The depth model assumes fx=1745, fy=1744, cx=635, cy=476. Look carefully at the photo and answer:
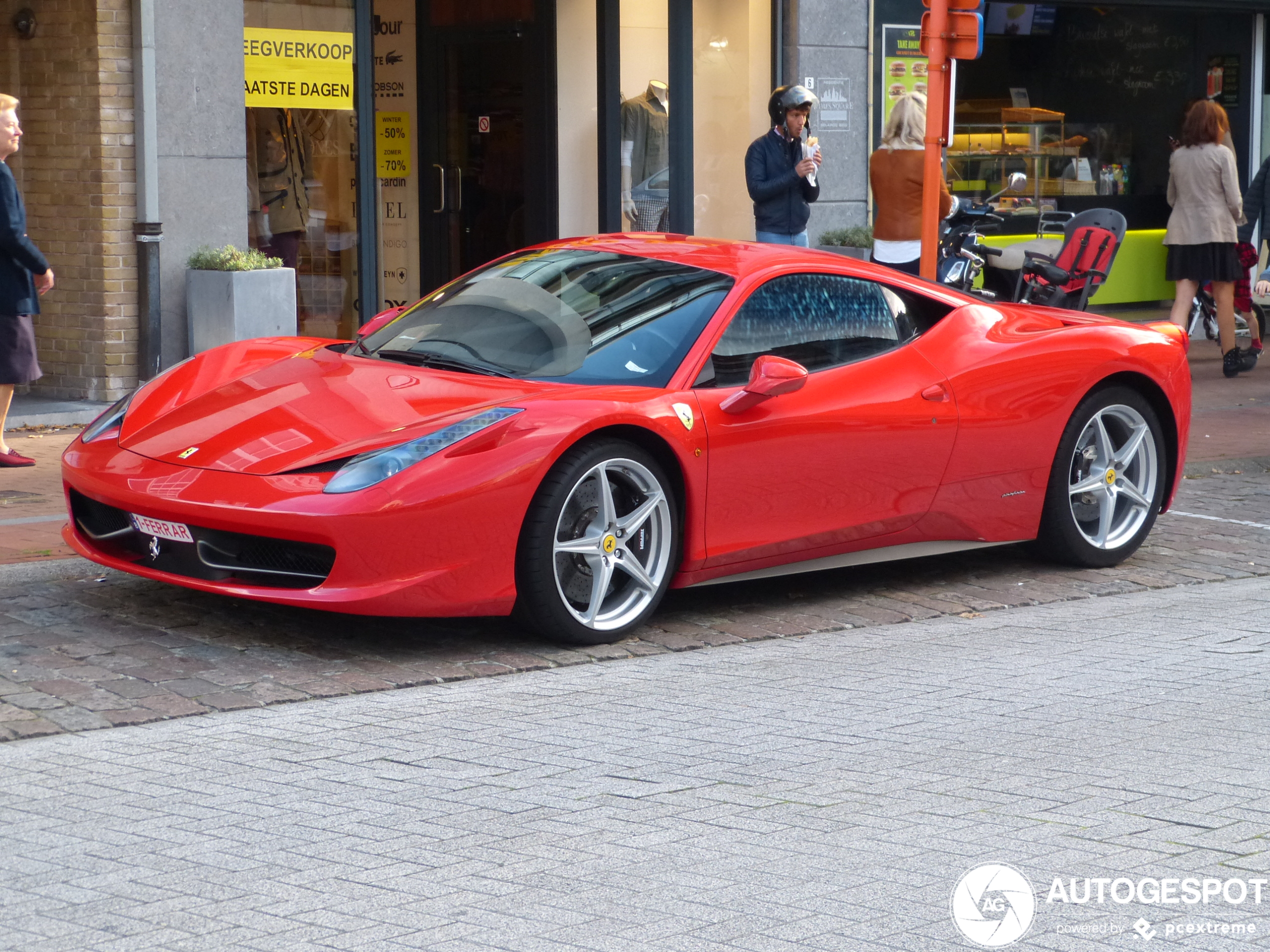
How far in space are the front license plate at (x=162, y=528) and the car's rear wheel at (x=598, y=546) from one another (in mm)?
1067

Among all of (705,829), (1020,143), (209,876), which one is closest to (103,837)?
(209,876)

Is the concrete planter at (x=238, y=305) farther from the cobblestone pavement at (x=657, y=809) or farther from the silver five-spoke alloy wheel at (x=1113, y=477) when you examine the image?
the cobblestone pavement at (x=657, y=809)

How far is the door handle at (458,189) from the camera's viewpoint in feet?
49.0

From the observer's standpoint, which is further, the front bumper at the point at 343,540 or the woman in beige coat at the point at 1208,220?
the woman in beige coat at the point at 1208,220

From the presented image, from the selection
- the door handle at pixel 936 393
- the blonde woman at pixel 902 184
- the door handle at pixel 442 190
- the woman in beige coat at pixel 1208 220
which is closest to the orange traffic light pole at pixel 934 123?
the blonde woman at pixel 902 184

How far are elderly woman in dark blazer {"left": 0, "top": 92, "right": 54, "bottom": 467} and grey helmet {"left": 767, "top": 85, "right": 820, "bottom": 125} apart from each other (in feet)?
16.4

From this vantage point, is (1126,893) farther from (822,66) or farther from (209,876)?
(822,66)

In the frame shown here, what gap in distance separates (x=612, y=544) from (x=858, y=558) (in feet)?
4.30

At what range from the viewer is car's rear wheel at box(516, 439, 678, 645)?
18.6 ft

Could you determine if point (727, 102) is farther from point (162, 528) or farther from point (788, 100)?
point (162, 528)

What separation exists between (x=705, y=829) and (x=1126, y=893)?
0.96 meters

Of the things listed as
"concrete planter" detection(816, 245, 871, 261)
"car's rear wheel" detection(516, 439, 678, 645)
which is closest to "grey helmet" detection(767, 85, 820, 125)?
"concrete planter" detection(816, 245, 871, 261)

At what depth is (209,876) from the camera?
373cm

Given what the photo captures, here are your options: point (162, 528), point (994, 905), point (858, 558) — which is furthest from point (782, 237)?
point (994, 905)
